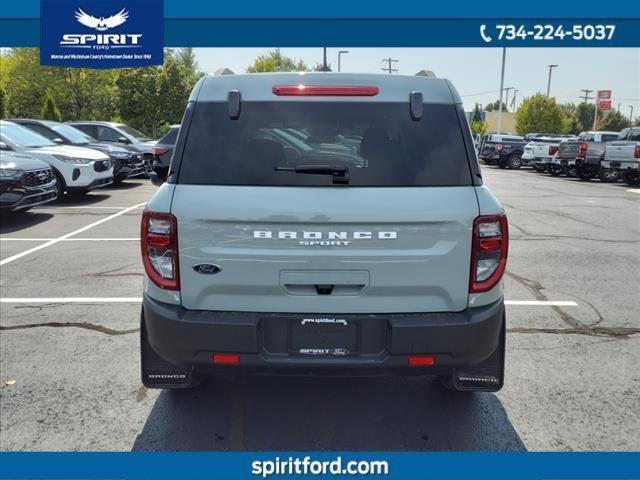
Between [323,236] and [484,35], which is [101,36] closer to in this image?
[484,35]

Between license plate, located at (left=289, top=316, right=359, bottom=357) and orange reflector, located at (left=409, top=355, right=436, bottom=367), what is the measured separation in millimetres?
288

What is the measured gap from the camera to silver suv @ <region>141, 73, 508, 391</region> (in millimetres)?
2723

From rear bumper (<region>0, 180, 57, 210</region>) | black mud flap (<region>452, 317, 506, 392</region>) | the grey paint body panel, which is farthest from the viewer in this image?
rear bumper (<region>0, 180, 57, 210</region>)

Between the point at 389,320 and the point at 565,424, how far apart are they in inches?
57.1

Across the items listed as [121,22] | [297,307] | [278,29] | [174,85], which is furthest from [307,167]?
[174,85]

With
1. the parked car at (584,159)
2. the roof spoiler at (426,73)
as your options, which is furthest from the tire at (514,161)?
the roof spoiler at (426,73)

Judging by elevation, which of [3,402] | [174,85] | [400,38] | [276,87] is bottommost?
[3,402]

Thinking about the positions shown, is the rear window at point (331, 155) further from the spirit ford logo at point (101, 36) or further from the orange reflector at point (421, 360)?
the spirit ford logo at point (101, 36)

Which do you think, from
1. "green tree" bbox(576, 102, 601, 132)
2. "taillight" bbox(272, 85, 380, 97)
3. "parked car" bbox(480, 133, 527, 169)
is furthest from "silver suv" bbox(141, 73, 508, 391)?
"green tree" bbox(576, 102, 601, 132)

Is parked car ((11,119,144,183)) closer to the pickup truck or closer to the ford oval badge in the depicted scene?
the ford oval badge

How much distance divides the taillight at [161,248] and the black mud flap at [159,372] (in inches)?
19.5

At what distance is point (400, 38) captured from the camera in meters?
4.46

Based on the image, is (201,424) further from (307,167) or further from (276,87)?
(276,87)

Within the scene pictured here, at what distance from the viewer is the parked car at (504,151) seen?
30.4m
